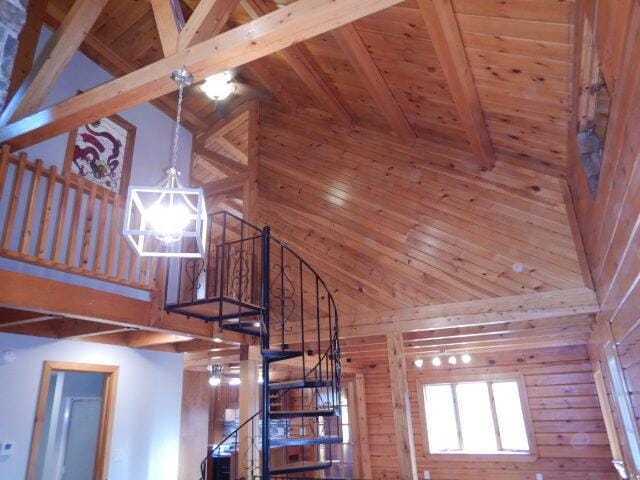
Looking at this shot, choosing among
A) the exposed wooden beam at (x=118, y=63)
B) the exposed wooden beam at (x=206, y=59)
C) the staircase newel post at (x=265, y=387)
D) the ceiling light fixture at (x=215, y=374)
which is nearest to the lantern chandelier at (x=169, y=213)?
the exposed wooden beam at (x=206, y=59)

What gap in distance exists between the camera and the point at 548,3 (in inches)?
116

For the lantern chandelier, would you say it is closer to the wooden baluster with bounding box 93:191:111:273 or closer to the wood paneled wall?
the wooden baluster with bounding box 93:191:111:273

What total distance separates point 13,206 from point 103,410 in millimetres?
2865

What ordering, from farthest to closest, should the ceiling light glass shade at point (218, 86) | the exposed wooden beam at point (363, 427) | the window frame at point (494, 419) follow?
the exposed wooden beam at point (363, 427) < the window frame at point (494, 419) < the ceiling light glass shade at point (218, 86)

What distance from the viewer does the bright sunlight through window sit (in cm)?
804

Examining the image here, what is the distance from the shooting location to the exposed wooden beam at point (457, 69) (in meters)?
3.33

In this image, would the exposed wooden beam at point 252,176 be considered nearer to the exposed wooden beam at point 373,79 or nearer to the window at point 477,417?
the exposed wooden beam at point 373,79

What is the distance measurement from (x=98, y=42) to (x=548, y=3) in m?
5.12

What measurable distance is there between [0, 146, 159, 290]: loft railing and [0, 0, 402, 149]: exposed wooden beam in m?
0.36

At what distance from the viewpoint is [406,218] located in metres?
5.27

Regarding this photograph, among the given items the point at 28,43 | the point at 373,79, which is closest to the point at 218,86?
the point at 28,43

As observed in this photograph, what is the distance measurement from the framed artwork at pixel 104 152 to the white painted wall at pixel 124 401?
1989 mm

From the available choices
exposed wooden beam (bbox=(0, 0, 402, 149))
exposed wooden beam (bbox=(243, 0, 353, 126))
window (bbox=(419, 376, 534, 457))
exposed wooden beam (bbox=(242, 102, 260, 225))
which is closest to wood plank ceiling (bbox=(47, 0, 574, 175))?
exposed wooden beam (bbox=(243, 0, 353, 126))

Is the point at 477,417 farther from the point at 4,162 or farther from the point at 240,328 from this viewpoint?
the point at 4,162
